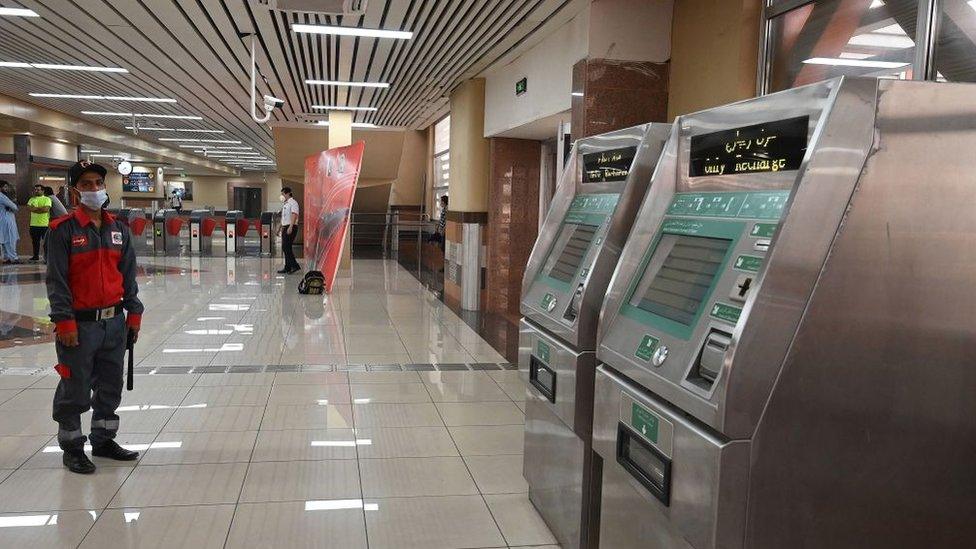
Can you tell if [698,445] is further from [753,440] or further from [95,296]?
[95,296]

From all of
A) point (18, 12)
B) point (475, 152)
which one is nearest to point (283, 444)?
point (18, 12)

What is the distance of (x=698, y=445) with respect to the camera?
1.58 m

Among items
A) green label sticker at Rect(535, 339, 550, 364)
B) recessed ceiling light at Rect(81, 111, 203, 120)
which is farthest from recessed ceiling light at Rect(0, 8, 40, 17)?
recessed ceiling light at Rect(81, 111, 203, 120)

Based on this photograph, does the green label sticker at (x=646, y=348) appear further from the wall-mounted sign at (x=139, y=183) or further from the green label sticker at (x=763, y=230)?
the wall-mounted sign at (x=139, y=183)

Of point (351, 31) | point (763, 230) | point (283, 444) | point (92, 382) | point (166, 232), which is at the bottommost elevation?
point (283, 444)

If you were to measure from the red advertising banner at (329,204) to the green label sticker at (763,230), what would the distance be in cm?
687

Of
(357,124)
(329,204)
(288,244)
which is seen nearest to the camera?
(329,204)

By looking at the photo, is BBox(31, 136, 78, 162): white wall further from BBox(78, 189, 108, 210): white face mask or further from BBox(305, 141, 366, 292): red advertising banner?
BBox(78, 189, 108, 210): white face mask

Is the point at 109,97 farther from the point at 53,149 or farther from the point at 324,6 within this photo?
the point at 324,6

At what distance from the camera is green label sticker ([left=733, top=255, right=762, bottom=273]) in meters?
1.56

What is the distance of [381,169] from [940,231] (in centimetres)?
1617

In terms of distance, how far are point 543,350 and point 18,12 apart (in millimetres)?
5861

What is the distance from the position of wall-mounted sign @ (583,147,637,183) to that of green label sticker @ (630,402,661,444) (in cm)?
85

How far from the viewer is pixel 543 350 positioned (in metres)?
2.73
